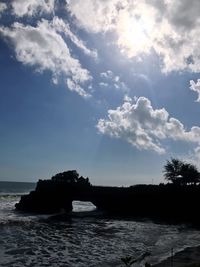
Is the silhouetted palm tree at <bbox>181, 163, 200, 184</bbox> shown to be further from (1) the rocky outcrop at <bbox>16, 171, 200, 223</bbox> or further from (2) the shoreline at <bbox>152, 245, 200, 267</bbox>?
(2) the shoreline at <bbox>152, 245, 200, 267</bbox>

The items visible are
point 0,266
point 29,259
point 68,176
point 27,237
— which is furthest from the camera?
point 68,176

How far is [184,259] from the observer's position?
2355 cm

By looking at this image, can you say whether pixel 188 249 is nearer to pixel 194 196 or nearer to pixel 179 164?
pixel 194 196

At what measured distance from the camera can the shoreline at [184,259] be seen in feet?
70.5

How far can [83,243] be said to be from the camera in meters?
Answer: 32.1

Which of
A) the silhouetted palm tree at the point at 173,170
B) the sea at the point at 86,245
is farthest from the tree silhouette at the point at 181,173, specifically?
the sea at the point at 86,245

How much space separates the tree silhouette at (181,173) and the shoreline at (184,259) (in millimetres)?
71566

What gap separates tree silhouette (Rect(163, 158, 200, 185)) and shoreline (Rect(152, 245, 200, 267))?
71566 mm

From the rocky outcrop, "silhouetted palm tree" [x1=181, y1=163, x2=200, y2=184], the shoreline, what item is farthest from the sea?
"silhouetted palm tree" [x1=181, y1=163, x2=200, y2=184]


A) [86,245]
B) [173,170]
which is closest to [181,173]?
[173,170]

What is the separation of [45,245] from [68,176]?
59.2 meters

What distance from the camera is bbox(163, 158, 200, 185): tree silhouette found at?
320 feet

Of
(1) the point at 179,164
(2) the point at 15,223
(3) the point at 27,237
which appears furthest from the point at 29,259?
(1) the point at 179,164

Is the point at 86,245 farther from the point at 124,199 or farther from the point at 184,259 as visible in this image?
the point at 124,199
